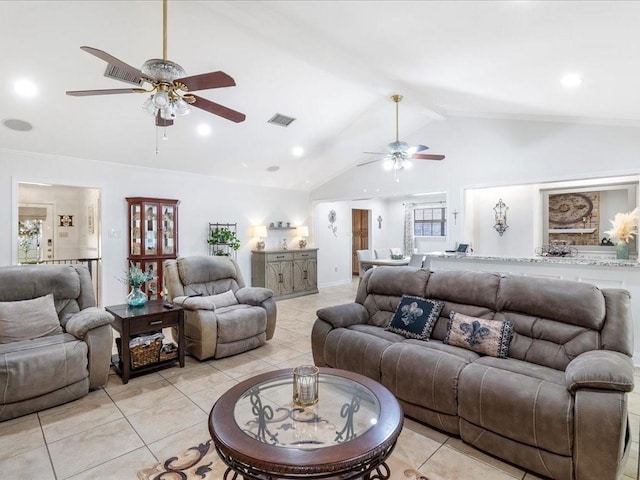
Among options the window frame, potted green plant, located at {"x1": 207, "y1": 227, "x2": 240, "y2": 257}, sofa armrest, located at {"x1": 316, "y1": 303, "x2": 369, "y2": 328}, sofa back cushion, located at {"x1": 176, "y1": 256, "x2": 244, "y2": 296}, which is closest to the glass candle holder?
sofa armrest, located at {"x1": 316, "y1": 303, "x2": 369, "y2": 328}

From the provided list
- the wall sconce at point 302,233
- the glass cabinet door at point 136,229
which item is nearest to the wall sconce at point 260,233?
the wall sconce at point 302,233

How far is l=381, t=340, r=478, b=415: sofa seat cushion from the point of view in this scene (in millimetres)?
2182

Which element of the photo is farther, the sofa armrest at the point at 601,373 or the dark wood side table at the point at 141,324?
the dark wood side table at the point at 141,324

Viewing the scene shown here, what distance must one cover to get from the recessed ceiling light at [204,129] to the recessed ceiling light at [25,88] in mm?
1813

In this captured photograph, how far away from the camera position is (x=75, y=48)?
3.12 m

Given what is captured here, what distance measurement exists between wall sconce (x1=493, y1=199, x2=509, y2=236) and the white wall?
4.29m

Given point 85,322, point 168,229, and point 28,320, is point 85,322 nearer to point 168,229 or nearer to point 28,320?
point 28,320

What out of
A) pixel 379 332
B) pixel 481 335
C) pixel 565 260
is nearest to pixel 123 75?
pixel 379 332

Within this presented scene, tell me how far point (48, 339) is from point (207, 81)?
243 cm

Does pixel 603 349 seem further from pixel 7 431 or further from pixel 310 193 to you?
A: pixel 310 193

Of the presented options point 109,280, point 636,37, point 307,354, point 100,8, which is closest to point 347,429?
point 307,354

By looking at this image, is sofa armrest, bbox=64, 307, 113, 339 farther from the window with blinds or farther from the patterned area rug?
the window with blinds

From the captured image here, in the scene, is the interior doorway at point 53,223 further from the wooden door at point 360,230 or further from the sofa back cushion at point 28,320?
the wooden door at point 360,230

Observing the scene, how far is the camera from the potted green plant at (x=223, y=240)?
635 centimetres
